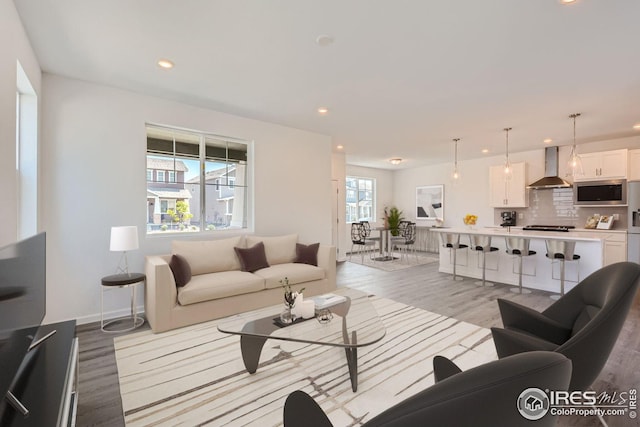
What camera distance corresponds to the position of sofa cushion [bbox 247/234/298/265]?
439 centimetres

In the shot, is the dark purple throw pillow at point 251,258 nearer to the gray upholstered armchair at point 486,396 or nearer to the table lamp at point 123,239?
the table lamp at point 123,239

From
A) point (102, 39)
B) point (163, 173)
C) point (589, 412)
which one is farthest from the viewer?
point (163, 173)

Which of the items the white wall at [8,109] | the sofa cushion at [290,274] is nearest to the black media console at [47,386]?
the white wall at [8,109]

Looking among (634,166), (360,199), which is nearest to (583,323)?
(634,166)

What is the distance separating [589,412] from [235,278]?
332cm

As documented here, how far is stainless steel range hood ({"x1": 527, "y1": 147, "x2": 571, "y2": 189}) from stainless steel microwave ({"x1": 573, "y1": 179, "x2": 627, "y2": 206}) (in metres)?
0.25

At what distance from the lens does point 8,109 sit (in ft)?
6.72

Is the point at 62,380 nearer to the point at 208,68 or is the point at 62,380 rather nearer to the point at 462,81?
the point at 208,68

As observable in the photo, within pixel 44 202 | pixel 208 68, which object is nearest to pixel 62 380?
pixel 44 202

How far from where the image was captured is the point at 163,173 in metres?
4.08

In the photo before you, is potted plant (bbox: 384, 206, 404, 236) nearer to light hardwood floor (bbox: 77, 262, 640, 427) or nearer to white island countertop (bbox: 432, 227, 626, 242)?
light hardwood floor (bbox: 77, 262, 640, 427)

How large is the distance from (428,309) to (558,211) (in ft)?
16.4

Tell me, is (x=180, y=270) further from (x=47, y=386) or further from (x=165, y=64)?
(x=165, y=64)

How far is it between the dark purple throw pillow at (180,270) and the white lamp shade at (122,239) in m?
0.45
